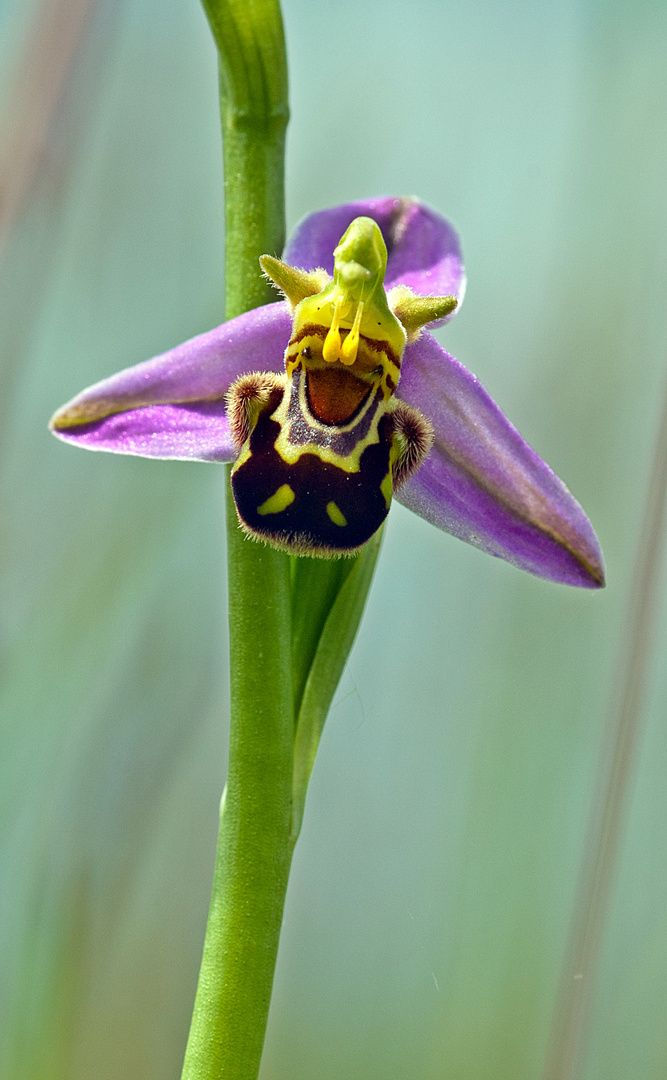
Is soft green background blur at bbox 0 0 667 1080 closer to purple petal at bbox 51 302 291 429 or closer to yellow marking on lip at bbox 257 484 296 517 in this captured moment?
purple petal at bbox 51 302 291 429

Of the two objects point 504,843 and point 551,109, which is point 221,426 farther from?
point 551,109

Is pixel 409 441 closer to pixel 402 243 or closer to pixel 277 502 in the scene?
pixel 277 502

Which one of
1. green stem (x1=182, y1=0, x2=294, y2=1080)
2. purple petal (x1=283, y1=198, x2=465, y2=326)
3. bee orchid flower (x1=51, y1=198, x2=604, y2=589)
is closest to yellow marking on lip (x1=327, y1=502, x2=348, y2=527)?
bee orchid flower (x1=51, y1=198, x2=604, y2=589)

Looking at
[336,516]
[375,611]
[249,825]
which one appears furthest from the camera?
[375,611]

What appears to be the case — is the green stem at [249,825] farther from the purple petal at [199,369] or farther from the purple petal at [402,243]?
the purple petal at [402,243]

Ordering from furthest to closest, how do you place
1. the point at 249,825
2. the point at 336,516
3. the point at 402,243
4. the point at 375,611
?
the point at 375,611 < the point at 402,243 < the point at 249,825 < the point at 336,516

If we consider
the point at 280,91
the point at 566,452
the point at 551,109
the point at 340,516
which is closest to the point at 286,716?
the point at 340,516

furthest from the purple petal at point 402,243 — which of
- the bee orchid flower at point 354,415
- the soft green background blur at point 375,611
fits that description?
the soft green background blur at point 375,611

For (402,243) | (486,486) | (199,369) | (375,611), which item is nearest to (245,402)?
(199,369)
